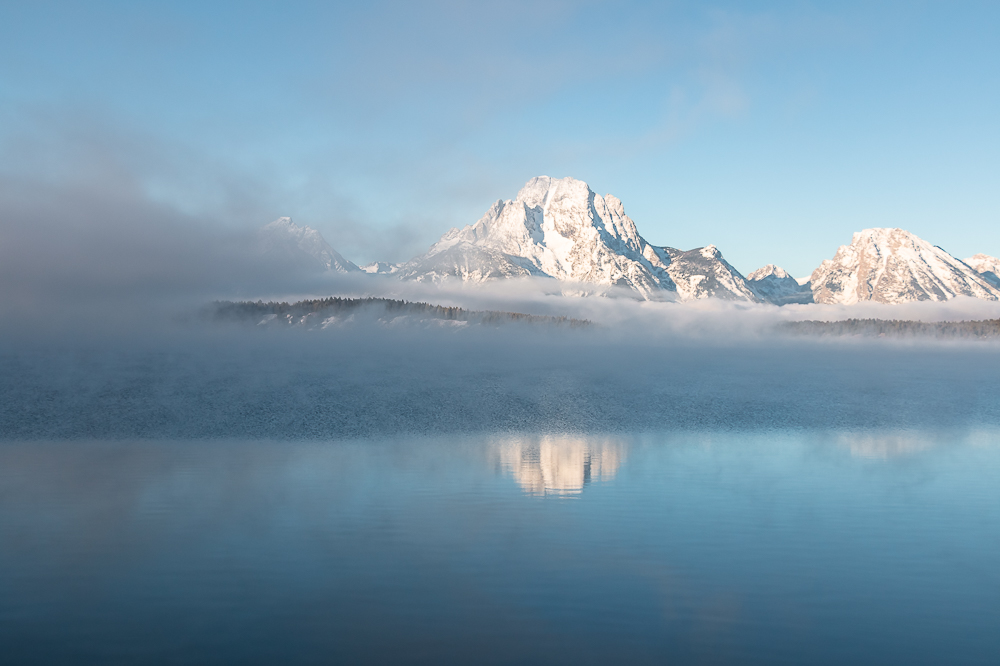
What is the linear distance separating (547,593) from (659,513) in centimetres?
1289

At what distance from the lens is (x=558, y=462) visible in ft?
169

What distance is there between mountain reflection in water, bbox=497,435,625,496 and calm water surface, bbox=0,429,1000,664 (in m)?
0.47

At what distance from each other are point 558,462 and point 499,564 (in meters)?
26.5

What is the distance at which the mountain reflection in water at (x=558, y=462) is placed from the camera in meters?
41.9

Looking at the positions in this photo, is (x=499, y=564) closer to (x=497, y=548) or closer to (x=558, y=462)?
(x=497, y=548)

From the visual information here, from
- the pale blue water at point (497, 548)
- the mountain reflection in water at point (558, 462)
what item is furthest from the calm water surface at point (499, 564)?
the mountain reflection in water at point (558, 462)

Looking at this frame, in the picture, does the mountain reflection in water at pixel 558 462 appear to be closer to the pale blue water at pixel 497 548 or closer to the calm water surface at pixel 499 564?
the pale blue water at pixel 497 548

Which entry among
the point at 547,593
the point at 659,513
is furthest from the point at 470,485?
the point at 547,593

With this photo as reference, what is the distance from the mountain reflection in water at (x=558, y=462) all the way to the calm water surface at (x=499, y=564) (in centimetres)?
47

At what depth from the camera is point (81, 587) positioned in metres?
22.7

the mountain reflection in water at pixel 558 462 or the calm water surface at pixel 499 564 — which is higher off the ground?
the calm water surface at pixel 499 564

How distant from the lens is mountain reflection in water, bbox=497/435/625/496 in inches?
1650

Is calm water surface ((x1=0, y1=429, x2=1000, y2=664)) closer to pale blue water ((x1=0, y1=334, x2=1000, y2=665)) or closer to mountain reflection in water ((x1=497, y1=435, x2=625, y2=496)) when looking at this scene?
pale blue water ((x1=0, y1=334, x2=1000, y2=665))

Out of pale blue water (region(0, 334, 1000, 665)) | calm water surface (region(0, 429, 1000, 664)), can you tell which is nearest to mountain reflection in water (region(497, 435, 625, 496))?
pale blue water (region(0, 334, 1000, 665))
